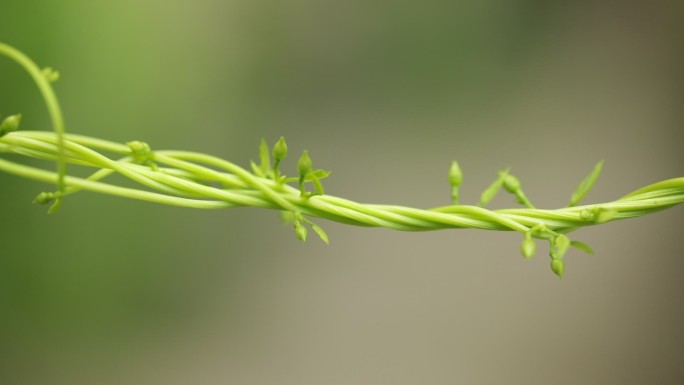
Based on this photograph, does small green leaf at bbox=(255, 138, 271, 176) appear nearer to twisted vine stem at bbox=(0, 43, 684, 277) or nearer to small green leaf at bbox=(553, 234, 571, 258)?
twisted vine stem at bbox=(0, 43, 684, 277)

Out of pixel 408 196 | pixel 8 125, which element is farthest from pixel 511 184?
pixel 408 196

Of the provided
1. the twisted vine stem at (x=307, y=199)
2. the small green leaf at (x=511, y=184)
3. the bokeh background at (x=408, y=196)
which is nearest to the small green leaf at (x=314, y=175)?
the twisted vine stem at (x=307, y=199)

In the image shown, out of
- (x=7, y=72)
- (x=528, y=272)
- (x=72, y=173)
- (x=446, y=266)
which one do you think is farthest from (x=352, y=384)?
(x=7, y=72)

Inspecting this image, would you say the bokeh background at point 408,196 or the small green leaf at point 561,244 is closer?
the small green leaf at point 561,244

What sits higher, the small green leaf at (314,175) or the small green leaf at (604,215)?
the small green leaf at (314,175)

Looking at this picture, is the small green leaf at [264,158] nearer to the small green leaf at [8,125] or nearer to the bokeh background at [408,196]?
the small green leaf at [8,125]

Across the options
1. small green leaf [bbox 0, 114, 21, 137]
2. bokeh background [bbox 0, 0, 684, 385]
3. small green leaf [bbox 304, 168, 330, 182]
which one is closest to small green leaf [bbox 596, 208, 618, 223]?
small green leaf [bbox 304, 168, 330, 182]

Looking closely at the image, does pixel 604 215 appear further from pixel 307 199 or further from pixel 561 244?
pixel 307 199

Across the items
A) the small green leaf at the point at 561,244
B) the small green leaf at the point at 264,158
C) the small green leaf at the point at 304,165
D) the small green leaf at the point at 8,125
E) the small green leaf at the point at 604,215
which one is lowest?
the small green leaf at the point at 561,244
